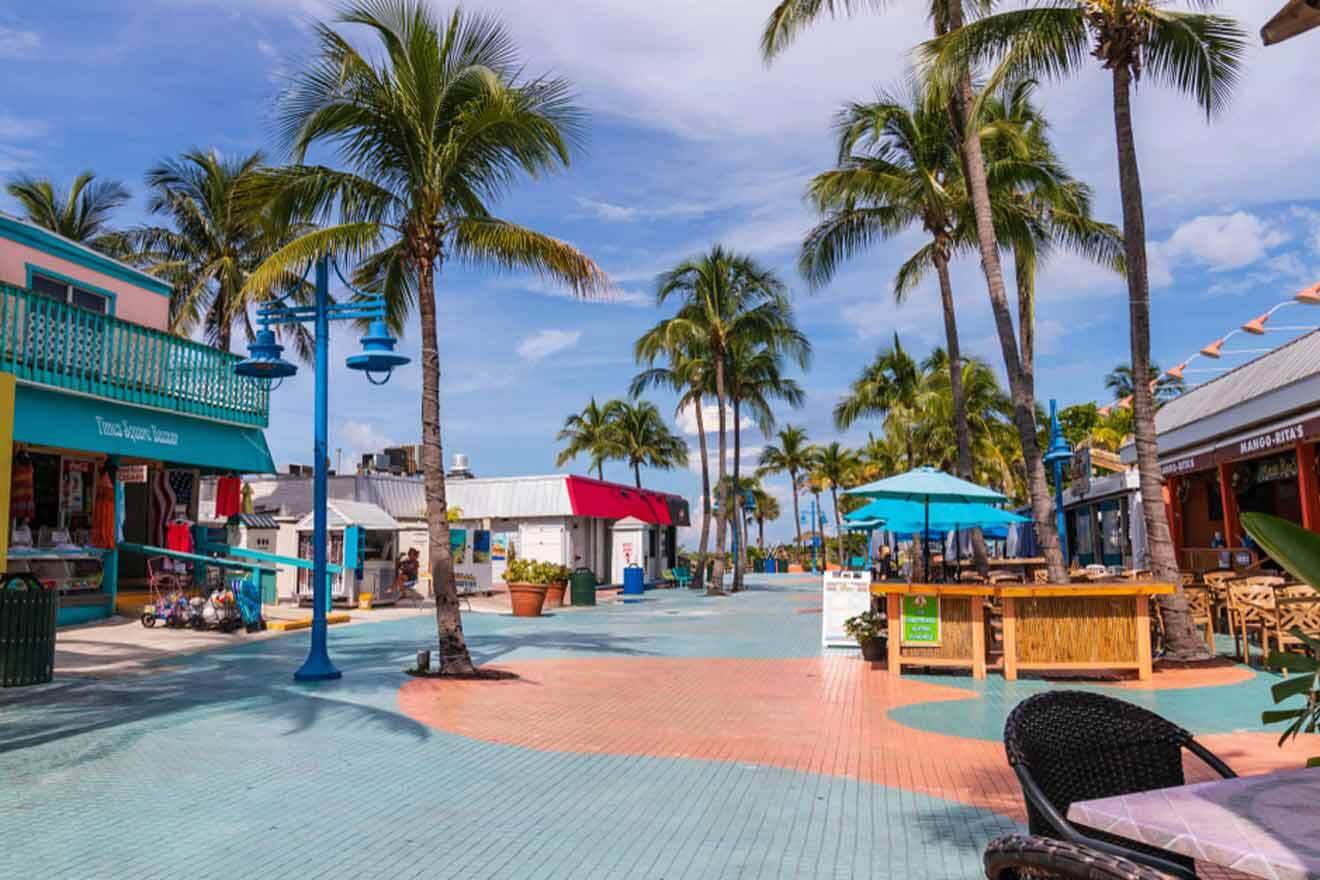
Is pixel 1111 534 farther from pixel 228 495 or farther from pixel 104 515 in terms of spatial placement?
pixel 104 515

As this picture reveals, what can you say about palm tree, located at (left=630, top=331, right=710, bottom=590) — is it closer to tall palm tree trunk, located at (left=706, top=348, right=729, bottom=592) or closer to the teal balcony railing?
tall palm tree trunk, located at (left=706, top=348, right=729, bottom=592)

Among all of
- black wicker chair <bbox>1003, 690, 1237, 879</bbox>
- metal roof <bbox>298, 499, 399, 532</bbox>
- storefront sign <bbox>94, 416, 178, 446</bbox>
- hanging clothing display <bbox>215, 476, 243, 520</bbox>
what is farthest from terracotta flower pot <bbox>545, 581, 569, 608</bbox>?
black wicker chair <bbox>1003, 690, 1237, 879</bbox>

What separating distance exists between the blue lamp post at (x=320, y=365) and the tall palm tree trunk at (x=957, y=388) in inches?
432

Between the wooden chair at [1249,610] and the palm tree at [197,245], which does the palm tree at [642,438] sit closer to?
the palm tree at [197,245]

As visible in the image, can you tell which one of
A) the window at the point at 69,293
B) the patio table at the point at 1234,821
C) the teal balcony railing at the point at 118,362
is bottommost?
the patio table at the point at 1234,821

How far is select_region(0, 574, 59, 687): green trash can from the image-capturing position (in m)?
9.69

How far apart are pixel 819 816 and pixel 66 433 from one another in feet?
43.9

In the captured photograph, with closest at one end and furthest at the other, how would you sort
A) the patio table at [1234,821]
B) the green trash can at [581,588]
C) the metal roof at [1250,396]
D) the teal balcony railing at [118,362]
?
1. the patio table at [1234,821]
2. the teal balcony railing at [118,362]
3. the metal roof at [1250,396]
4. the green trash can at [581,588]

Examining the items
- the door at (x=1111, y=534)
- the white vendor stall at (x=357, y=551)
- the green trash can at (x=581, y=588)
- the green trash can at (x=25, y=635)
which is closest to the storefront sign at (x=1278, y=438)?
the door at (x=1111, y=534)

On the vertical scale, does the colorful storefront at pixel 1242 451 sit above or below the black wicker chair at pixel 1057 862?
above

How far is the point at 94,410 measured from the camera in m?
15.2

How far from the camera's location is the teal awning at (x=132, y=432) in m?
14.1

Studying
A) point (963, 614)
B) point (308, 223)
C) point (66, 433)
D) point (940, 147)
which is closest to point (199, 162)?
point (66, 433)

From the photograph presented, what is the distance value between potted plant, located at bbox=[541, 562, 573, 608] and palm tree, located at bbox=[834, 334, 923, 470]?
18388 millimetres
